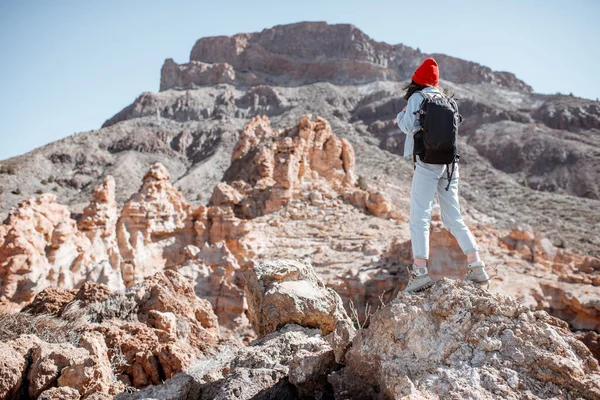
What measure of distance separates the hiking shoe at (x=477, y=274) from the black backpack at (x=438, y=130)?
70 centimetres

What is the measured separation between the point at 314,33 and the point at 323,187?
107433 millimetres

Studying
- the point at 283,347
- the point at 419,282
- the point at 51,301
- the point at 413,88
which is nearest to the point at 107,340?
the point at 51,301

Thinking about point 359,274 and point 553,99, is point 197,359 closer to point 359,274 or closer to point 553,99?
point 359,274

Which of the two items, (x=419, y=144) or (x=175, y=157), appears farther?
(x=175, y=157)

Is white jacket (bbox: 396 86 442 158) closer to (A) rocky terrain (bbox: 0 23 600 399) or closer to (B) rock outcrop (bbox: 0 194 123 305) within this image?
(A) rocky terrain (bbox: 0 23 600 399)

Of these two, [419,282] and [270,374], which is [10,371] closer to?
[270,374]

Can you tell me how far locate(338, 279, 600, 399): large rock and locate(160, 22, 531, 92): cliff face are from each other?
313ft

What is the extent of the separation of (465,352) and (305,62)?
106 m

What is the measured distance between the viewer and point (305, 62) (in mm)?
103375

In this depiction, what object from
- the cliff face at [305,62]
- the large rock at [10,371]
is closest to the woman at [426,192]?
the large rock at [10,371]

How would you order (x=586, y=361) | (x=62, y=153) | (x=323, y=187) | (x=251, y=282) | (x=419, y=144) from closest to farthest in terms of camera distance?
(x=586, y=361) → (x=419, y=144) → (x=251, y=282) → (x=323, y=187) → (x=62, y=153)

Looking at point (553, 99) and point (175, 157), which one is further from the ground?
point (553, 99)

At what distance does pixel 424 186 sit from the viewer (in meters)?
3.13

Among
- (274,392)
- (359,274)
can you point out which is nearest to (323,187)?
(359,274)
